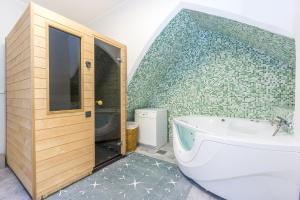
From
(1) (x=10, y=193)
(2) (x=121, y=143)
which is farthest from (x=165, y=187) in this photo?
(1) (x=10, y=193)

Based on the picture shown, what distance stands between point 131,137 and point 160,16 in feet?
6.81

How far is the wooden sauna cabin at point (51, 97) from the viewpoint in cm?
153

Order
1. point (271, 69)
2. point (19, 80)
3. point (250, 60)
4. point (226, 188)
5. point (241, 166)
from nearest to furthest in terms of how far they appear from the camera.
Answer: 1. point (241, 166)
2. point (226, 188)
3. point (19, 80)
4. point (271, 69)
5. point (250, 60)

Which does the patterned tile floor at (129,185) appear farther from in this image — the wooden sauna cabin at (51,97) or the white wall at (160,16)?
the white wall at (160,16)

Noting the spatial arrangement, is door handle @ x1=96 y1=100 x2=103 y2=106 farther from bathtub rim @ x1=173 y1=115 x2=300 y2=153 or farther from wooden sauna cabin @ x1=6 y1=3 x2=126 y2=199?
bathtub rim @ x1=173 y1=115 x2=300 y2=153

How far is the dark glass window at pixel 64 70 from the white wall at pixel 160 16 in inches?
38.7

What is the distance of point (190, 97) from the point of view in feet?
10.6

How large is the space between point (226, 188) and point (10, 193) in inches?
89.1

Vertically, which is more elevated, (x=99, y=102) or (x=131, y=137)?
(x=99, y=102)

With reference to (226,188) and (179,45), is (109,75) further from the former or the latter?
(226,188)

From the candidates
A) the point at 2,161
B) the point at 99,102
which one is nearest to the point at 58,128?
the point at 99,102

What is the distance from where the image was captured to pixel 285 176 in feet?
4.36

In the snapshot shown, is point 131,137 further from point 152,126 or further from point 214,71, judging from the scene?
point 214,71

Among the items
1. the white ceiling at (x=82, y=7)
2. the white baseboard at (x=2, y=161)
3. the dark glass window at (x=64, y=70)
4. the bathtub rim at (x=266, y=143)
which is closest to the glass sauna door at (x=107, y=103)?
the dark glass window at (x=64, y=70)
